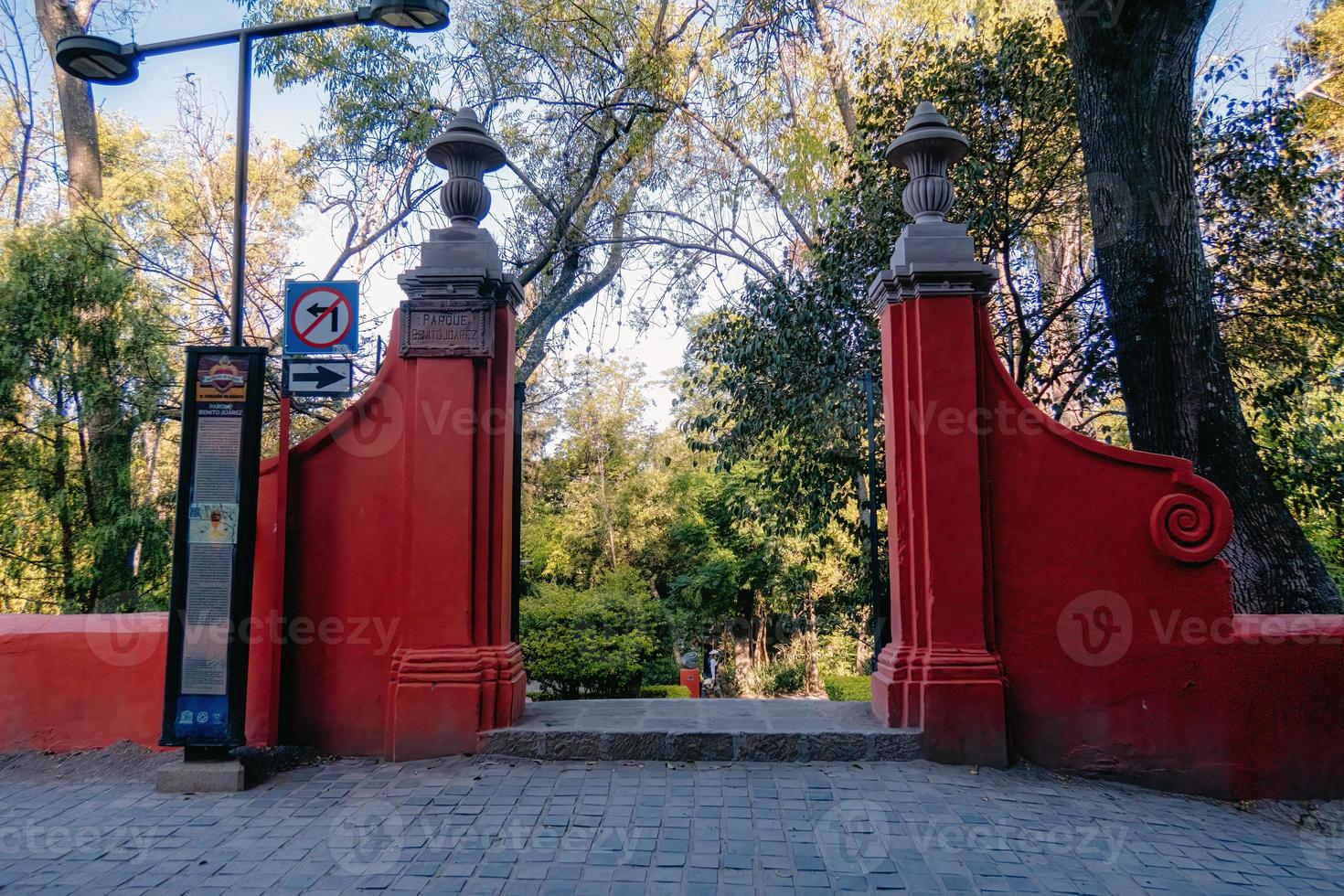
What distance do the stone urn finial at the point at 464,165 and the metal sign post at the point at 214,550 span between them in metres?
1.65

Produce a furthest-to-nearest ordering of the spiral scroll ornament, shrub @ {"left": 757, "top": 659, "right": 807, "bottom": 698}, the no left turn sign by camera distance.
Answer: shrub @ {"left": 757, "top": 659, "right": 807, "bottom": 698}, the no left turn sign, the spiral scroll ornament

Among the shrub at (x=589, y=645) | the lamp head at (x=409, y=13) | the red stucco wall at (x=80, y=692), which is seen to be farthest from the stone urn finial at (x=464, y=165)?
the shrub at (x=589, y=645)

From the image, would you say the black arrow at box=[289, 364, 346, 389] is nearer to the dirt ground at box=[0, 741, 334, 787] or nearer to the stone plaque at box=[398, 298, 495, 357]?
the stone plaque at box=[398, 298, 495, 357]

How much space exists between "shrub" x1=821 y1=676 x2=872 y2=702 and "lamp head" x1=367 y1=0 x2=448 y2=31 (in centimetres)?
1236

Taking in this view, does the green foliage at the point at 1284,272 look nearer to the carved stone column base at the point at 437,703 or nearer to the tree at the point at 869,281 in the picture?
the tree at the point at 869,281

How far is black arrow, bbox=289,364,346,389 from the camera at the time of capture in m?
5.19

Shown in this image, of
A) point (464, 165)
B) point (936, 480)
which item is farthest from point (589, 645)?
point (464, 165)

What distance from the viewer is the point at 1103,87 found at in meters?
6.57

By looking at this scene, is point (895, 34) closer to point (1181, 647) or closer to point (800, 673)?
point (1181, 647)

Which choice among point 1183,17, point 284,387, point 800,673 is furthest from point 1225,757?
point 800,673

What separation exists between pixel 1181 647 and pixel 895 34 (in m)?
9.90

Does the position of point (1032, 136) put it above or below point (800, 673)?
above

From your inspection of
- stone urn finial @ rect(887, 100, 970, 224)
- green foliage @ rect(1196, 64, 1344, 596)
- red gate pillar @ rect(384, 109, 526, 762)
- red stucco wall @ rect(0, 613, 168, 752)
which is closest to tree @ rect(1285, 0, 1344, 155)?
green foliage @ rect(1196, 64, 1344, 596)

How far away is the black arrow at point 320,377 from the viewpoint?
17.0ft
